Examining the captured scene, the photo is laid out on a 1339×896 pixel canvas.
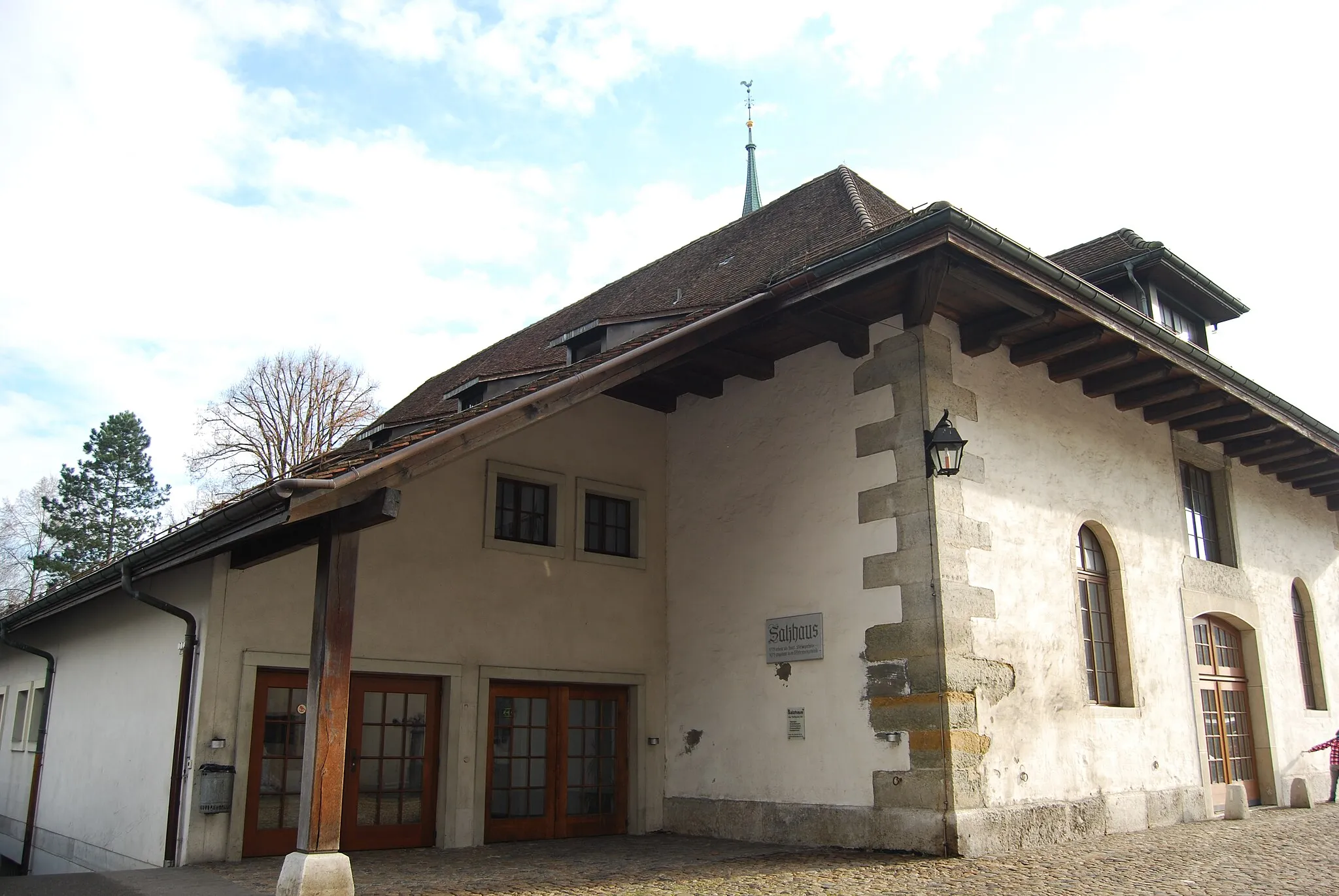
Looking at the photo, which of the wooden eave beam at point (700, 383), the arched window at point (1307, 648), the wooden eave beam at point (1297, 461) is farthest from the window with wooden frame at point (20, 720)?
the arched window at point (1307, 648)

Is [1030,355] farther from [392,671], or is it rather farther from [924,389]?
[392,671]

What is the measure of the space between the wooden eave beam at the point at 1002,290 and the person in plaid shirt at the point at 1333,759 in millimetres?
7318

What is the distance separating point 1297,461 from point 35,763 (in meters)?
15.2

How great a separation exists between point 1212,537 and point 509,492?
789 cm

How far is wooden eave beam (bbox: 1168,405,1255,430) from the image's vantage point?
11.1 meters

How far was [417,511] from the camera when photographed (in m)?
9.39

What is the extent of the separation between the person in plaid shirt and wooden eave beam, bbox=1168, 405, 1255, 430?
3.97 m

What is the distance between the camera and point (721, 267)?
11766 mm

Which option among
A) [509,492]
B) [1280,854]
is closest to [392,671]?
[509,492]

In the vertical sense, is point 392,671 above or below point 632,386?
below

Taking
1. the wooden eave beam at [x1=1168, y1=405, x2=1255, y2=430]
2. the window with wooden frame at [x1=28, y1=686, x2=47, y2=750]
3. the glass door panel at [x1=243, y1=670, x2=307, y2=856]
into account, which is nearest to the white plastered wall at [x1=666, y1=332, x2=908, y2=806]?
the glass door panel at [x1=243, y1=670, x2=307, y2=856]

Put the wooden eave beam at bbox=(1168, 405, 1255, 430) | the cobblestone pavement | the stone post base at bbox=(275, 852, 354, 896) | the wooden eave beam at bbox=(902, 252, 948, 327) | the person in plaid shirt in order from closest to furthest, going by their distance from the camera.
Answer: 1. the stone post base at bbox=(275, 852, 354, 896)
2. the cobblestone pavement
3. the wooden eave beam at bbox=(902, 252, 948, 327)
4. the wooden eave beam at bbox=(1168, 405, 1255, 430)
5. the person in plaid shirt

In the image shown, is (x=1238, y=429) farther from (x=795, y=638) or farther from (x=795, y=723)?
(x=795, y=723)

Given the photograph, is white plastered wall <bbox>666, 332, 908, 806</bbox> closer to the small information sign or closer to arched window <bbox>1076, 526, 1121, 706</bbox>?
the small information sign
